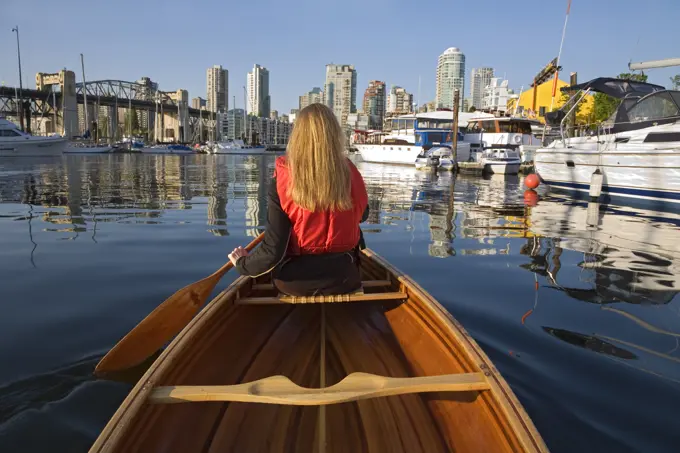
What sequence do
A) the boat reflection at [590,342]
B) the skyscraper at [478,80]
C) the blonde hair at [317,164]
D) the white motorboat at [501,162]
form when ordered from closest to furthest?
the blonde hair at [317,164], the boat reflection at [590,342], the white motorboat at [501,162], the skyscraper at [478,80]

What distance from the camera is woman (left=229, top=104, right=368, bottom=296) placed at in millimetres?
3066

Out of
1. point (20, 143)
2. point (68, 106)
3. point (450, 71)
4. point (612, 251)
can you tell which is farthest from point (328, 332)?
point (450, 71)

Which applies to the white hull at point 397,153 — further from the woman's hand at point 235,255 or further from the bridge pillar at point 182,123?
the bridge pillar at point 182,123

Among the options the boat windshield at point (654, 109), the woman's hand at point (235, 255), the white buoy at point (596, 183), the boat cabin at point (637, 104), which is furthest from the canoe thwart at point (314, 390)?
the white buoy at point (596, 183)

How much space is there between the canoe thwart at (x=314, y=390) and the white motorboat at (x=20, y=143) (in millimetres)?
65057

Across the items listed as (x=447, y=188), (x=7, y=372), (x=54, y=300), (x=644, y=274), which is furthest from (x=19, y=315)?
(x=447, y=188)

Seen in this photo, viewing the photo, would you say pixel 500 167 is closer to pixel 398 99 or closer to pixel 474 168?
pixel 474 168

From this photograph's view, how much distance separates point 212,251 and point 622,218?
10.7m

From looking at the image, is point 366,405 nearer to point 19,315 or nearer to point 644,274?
point 19,315

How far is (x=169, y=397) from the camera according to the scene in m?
2.20

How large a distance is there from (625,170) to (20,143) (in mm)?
62382

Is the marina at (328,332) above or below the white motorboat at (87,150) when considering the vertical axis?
below

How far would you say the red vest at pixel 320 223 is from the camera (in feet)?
10.3

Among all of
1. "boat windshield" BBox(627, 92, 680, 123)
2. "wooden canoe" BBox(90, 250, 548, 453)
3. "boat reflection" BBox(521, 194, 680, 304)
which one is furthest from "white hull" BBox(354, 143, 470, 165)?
"wooden canoe" BBox(90, 250, 548, 453)
